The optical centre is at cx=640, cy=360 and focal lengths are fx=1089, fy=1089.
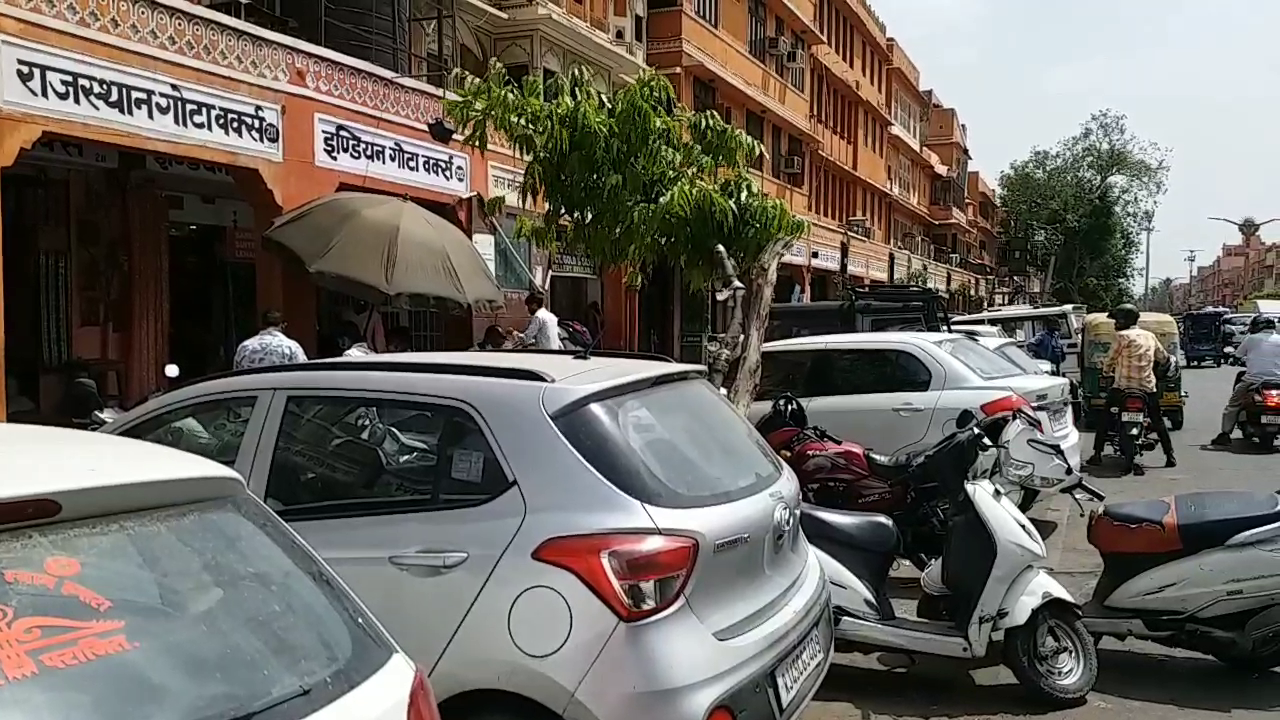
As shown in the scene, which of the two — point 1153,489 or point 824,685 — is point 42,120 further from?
point 1153,489

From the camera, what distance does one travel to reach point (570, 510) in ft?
10.8

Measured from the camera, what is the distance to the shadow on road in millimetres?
5102

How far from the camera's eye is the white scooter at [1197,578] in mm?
5168

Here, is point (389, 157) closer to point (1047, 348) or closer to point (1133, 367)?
point (1133, 367)

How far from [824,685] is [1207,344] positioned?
39214 mm

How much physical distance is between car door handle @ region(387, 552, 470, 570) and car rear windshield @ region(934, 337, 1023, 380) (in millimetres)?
6500

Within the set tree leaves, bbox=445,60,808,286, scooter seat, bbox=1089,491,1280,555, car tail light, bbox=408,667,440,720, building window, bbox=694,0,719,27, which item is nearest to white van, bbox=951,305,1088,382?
building window, bbox=694,0,719,27

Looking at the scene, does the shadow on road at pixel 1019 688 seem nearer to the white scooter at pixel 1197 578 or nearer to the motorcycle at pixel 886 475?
the white scooter at pixel 1197 578

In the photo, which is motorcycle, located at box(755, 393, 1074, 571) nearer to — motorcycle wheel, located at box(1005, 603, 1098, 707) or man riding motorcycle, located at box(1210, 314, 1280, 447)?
motorcycle wheel, located at box(1005, 603, 1098, 707)

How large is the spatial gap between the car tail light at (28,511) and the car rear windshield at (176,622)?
0.08 ft

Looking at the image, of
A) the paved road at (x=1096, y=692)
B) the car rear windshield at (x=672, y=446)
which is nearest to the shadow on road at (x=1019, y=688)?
the paved road at (x=1096, y=692)

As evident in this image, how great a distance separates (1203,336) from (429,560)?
41.9 meters

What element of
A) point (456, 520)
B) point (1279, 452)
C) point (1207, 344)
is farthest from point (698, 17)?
point (1207, 344)

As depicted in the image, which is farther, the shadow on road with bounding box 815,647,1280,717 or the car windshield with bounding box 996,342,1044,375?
the car windshield with bounding box 996,342,1044,375
